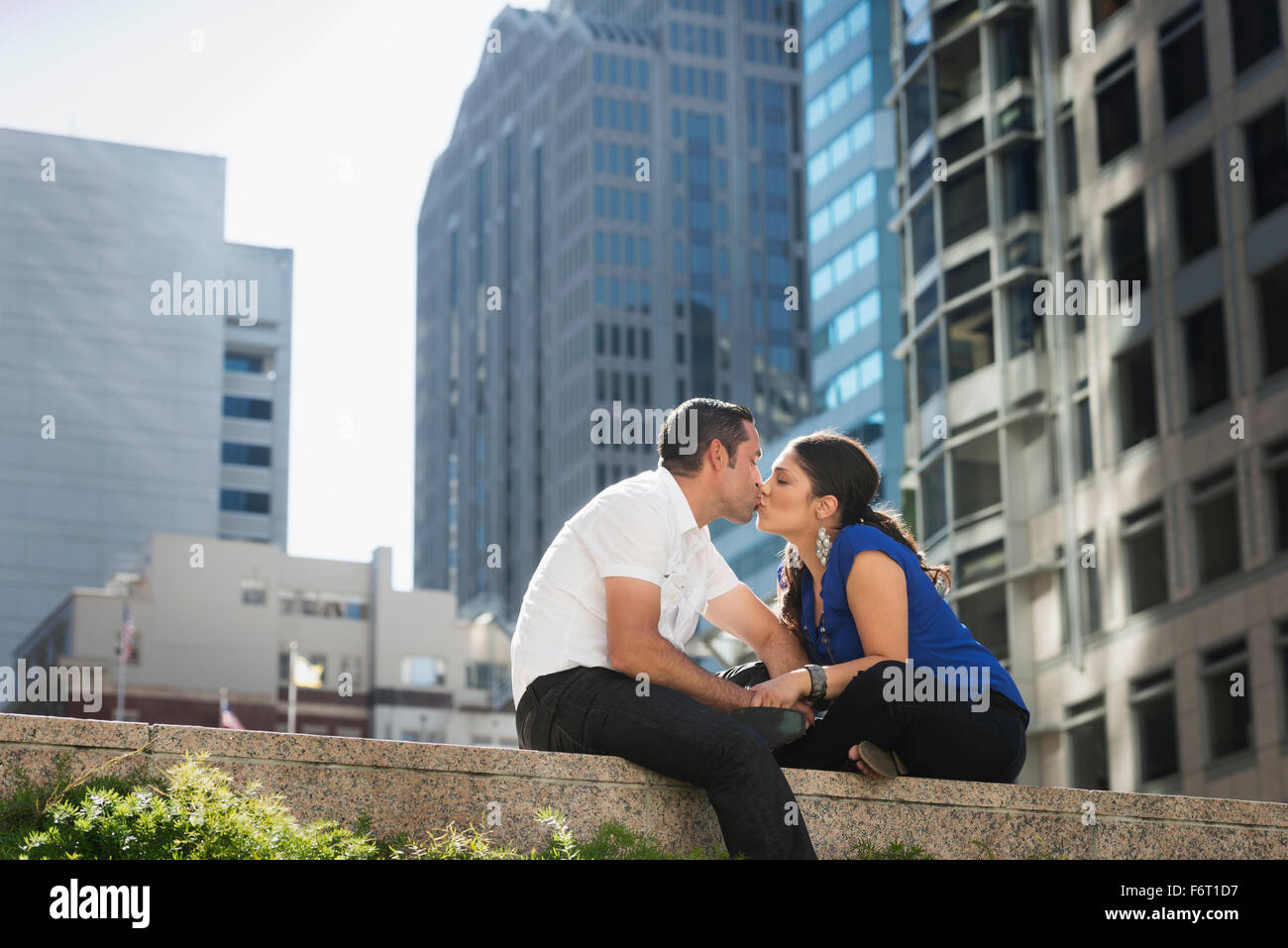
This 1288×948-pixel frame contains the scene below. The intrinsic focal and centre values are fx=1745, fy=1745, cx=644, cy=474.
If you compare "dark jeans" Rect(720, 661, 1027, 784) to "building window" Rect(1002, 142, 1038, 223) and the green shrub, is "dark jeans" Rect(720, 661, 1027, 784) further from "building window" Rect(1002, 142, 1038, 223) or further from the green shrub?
"building window" Rect(1002, 142, 1038, 223)

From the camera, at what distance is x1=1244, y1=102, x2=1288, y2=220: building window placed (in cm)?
2864

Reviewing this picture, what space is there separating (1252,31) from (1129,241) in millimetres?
5246

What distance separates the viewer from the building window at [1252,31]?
29047 millimetres

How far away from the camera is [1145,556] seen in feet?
108

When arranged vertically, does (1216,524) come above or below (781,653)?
above

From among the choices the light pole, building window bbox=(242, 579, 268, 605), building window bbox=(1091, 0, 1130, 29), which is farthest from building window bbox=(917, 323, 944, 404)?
building window bbox=(242, 579, 268, 605)

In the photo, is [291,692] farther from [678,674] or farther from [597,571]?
[678,674]

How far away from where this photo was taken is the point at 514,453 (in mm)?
146625

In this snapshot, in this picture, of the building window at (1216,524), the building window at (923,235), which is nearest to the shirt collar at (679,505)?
the building window at (1216,524)

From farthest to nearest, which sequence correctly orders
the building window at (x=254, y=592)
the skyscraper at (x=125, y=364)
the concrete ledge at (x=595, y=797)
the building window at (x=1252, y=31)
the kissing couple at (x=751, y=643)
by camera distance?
the skyscraper at (x=125, y=364)
the building window at (x=254, y=592)
the building window at (x=1252, y=31)
the kissing couple at (x=751, y=643)
the concrete ledge at (x=595, y=797)

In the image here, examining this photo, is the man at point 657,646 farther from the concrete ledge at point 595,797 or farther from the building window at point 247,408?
the building window at point 247,408

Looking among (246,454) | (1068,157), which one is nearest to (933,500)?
(1068,157)
